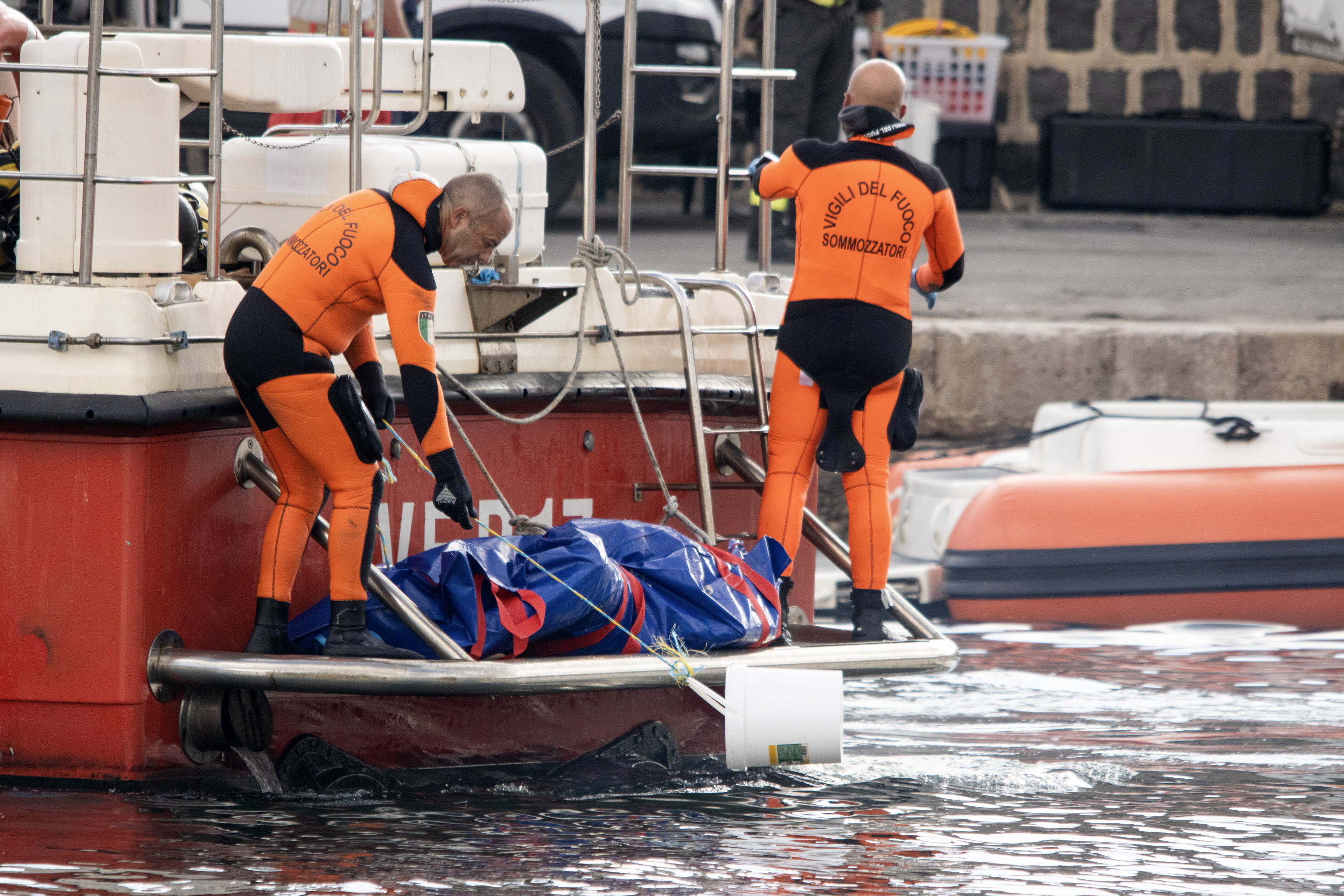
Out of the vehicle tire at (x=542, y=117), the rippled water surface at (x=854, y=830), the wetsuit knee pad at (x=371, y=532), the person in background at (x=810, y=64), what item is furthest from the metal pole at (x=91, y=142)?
the vehicle tire at (x=542, y=117)

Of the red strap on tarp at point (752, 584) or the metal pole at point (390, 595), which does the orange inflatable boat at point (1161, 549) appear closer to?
the red strap on tarp at point (752, 584)

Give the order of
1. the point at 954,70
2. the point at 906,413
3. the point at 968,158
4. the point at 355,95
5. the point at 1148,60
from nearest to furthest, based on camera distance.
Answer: the point at 355,95
the point at 906,413
the point at 954,70
the point at 968,158
the point at 1148,60

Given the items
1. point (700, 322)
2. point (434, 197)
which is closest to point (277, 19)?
point (700, 322)

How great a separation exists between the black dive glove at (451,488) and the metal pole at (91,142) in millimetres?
799

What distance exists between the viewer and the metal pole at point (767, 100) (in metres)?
5.20

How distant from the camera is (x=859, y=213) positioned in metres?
4.66

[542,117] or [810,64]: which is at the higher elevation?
[810,64]

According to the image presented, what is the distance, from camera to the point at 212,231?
13.7 ft

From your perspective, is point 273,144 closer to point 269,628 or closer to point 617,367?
point 617,367

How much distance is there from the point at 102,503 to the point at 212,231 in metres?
0.68

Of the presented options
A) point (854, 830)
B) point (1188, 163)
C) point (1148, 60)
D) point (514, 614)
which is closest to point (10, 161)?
point (514, 614)

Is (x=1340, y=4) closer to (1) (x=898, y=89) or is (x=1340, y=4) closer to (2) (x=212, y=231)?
(1) (x=898, y=89)

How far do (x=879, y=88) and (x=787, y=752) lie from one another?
171 centimetres

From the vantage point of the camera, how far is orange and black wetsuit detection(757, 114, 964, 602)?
4.67m
